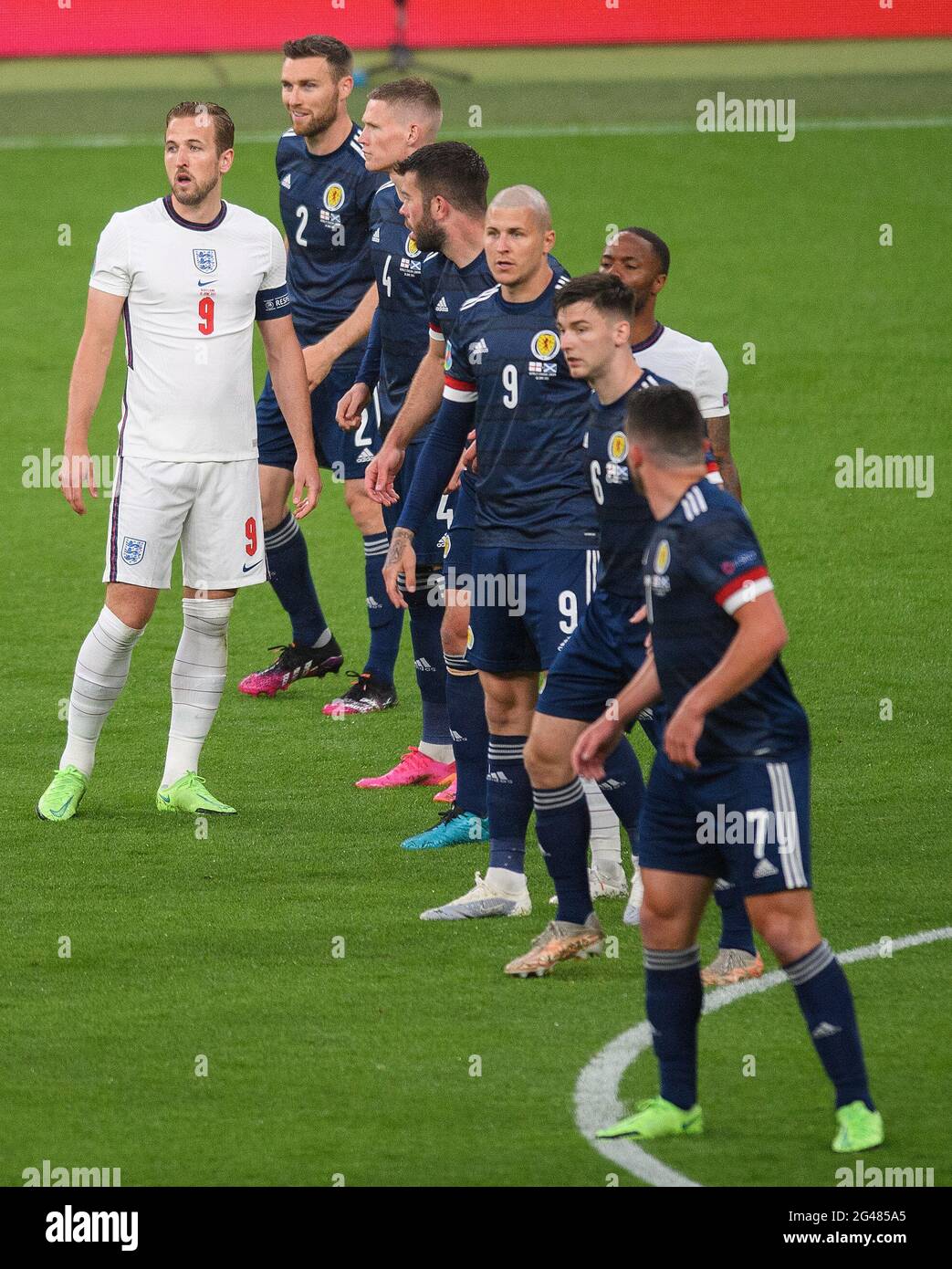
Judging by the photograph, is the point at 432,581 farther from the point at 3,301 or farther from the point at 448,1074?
the point at 3,301

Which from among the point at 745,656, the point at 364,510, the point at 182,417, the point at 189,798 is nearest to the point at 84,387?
the point at 182,417

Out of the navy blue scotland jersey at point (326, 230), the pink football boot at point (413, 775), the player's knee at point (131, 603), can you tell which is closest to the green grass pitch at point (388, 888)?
the pink football boot at point (413, 775)

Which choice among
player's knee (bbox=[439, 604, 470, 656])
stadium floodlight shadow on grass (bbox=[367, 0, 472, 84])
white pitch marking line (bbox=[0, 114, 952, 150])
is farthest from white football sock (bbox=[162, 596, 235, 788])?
stadium floodlight shadow on grass (bbox=[367, 0, 472, 84])

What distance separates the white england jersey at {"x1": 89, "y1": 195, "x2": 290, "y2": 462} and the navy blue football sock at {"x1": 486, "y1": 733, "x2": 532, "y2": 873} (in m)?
1.83

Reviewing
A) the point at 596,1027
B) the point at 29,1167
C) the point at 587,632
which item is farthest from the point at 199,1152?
the point at 587,632

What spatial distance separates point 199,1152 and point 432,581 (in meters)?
3.94

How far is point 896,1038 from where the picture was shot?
6.04 metres

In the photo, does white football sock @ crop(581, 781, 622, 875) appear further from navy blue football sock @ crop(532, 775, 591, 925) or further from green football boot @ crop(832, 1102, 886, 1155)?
green football boot @ crop(832, 1102, 886, 1155)

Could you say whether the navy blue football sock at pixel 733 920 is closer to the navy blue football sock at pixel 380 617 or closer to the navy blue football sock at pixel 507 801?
the navy blue football sock at pixel 507 801

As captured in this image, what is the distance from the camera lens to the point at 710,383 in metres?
7.23

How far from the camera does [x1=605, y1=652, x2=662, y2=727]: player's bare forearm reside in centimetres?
548

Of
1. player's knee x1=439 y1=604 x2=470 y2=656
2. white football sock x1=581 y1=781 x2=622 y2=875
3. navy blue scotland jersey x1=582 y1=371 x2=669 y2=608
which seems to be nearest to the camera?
navy blue scotland jersey x1=582 y1=371 x2=669 y2=608

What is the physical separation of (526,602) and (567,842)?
2.76 feet

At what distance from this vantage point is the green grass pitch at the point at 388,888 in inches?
216
